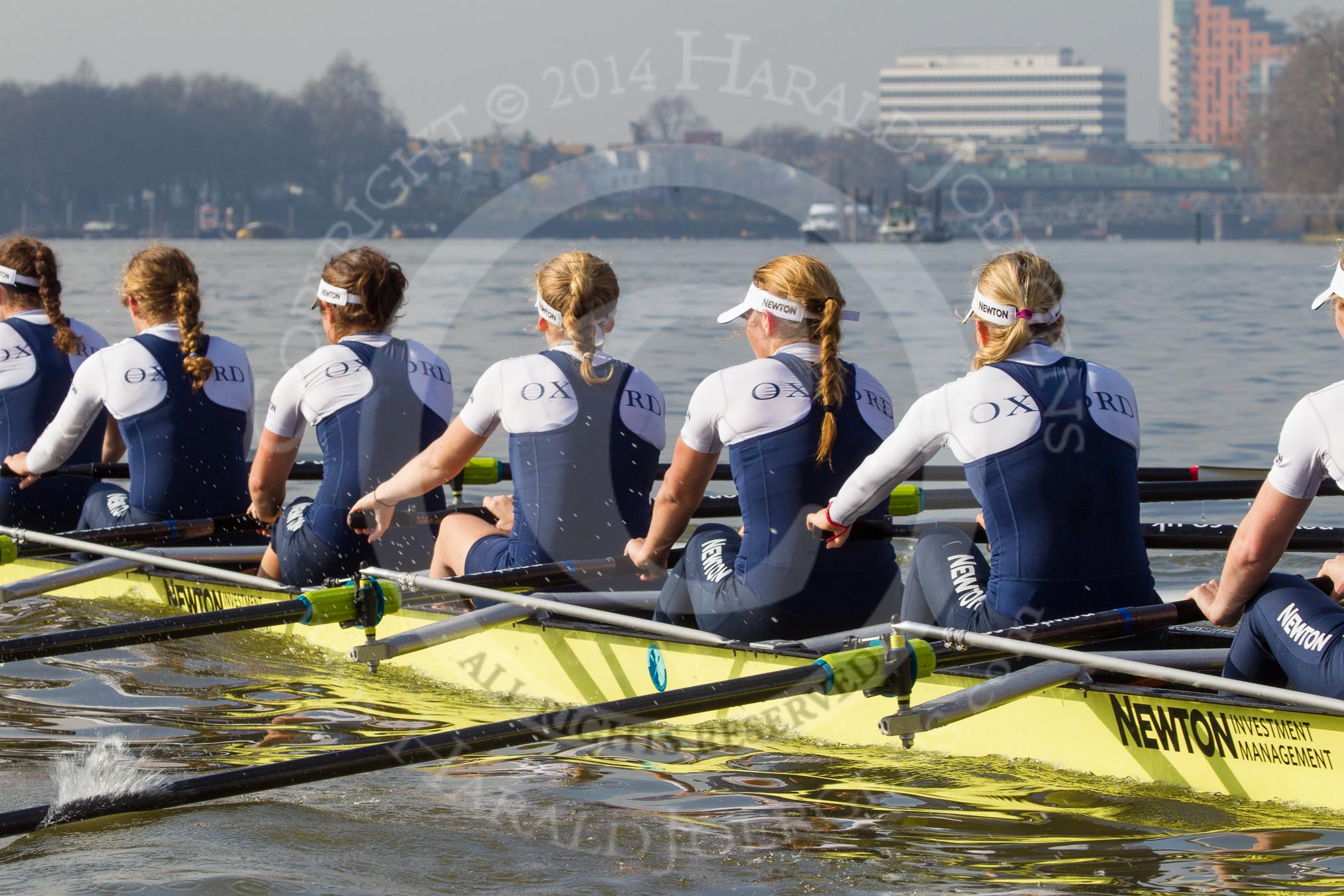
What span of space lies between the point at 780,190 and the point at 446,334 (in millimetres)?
6279

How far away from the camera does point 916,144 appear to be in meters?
45.5

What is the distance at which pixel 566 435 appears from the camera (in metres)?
5.70

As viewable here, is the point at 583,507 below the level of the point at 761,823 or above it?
above

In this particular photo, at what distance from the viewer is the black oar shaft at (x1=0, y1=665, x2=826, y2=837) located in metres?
3.62

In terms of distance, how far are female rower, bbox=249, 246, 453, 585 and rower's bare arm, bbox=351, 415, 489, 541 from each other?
0.16 meters

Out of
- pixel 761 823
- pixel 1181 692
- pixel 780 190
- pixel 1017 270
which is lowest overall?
pixel 761 823

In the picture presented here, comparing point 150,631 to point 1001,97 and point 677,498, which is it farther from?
point 1001,97

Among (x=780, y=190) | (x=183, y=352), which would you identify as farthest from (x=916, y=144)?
(x=183, y=352)

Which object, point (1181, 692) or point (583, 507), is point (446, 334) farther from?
point (1181, 692)

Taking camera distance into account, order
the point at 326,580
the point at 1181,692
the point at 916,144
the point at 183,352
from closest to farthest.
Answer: the point at 1181,692 → the point at 326,580 → the point at 183,352 → the point at 916,144

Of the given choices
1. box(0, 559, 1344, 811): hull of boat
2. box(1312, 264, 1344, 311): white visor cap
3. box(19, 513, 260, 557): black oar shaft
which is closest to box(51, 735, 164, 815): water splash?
box(0, 559, 1344, 811): hull of boat

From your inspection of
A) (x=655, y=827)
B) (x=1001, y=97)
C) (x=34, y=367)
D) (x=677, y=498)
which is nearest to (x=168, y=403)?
(x=34, y=367)

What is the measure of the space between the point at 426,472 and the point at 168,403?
1690 millimetres

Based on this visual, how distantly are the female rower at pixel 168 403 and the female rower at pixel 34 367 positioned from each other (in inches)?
23.9
